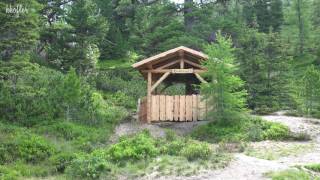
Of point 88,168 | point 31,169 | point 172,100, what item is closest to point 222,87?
point 172,100

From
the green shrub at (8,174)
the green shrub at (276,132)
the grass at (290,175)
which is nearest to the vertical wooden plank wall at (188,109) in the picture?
the green shrub at (276,132)

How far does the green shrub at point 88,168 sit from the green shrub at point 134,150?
0.73m

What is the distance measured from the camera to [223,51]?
20406mm

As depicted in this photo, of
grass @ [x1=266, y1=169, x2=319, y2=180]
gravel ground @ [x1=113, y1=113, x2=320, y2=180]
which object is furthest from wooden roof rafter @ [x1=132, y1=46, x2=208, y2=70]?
grass @ [x1=266, y1=169, x2=319, y2=180]

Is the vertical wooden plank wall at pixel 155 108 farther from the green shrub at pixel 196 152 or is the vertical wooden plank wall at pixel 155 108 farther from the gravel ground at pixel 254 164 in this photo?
the green shrub at pixel 196 152

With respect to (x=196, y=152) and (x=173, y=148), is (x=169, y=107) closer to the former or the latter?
(x=173, y=148)

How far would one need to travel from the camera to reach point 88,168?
13195mm

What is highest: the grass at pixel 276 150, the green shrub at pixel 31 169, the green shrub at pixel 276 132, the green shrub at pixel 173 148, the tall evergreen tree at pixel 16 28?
the tall evergreen tree at pixel 16 28

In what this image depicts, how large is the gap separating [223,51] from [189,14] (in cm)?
1411

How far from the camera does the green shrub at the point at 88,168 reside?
13.2 m

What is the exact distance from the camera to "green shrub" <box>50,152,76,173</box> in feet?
48.0

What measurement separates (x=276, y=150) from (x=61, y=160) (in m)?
7.15

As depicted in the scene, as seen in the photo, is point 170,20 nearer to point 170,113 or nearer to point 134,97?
point 134,97

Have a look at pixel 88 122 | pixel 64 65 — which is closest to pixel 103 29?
pixel 64 65
